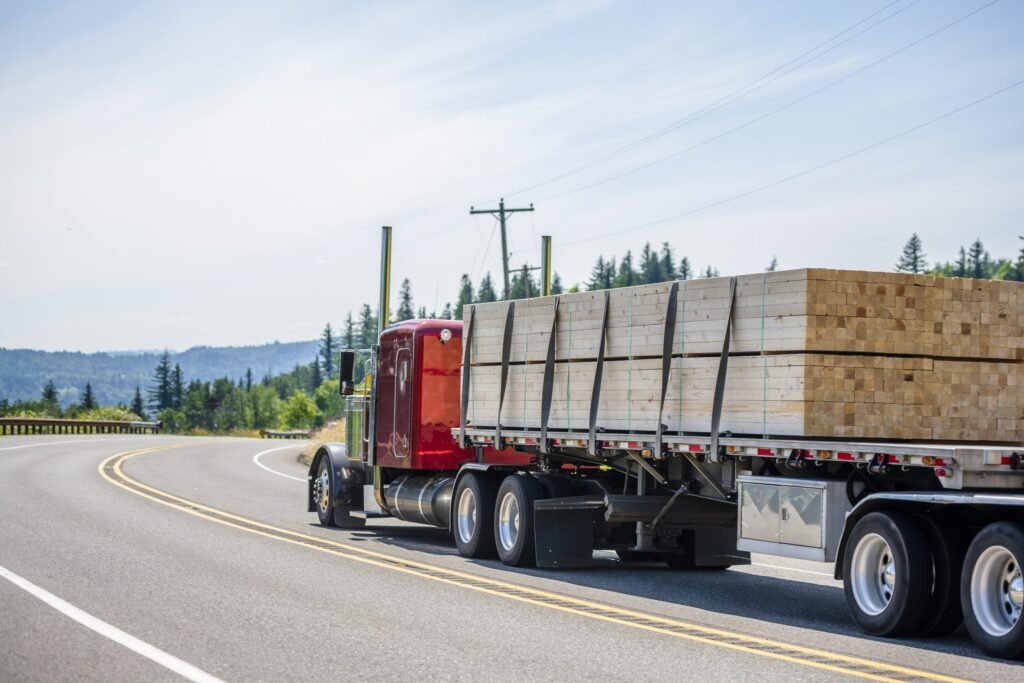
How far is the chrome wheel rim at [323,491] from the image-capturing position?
19.4 metres

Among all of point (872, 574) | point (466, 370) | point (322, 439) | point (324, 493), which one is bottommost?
point (322, 439)

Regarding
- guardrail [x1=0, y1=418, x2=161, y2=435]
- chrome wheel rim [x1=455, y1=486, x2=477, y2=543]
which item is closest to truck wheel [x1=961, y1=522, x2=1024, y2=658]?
chrome wheel rim [x1=455, y1=486, x2=477, y2=543]

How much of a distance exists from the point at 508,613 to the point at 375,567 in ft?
11.6

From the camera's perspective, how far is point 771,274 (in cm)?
1134

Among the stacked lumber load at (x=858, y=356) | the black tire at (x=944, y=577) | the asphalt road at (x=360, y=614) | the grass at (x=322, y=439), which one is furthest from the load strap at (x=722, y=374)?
the grass at (x=322, y=439)

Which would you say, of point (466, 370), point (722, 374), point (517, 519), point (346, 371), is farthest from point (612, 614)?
point (346, 371)

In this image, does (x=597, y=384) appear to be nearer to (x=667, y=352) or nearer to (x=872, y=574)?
(x=667, y=352)

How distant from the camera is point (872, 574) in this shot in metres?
10.0

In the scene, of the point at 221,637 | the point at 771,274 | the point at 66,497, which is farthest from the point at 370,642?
the point at 66,497

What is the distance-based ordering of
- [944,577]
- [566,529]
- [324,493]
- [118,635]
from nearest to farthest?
[118,635] → [944,577] → [566,529] → [324,493]

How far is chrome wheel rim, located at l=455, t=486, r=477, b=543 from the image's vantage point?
15.7m

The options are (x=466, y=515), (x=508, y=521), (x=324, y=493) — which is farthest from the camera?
(x=324, y=493)

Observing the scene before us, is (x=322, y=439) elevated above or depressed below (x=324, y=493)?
below

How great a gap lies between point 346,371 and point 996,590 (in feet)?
38.8
